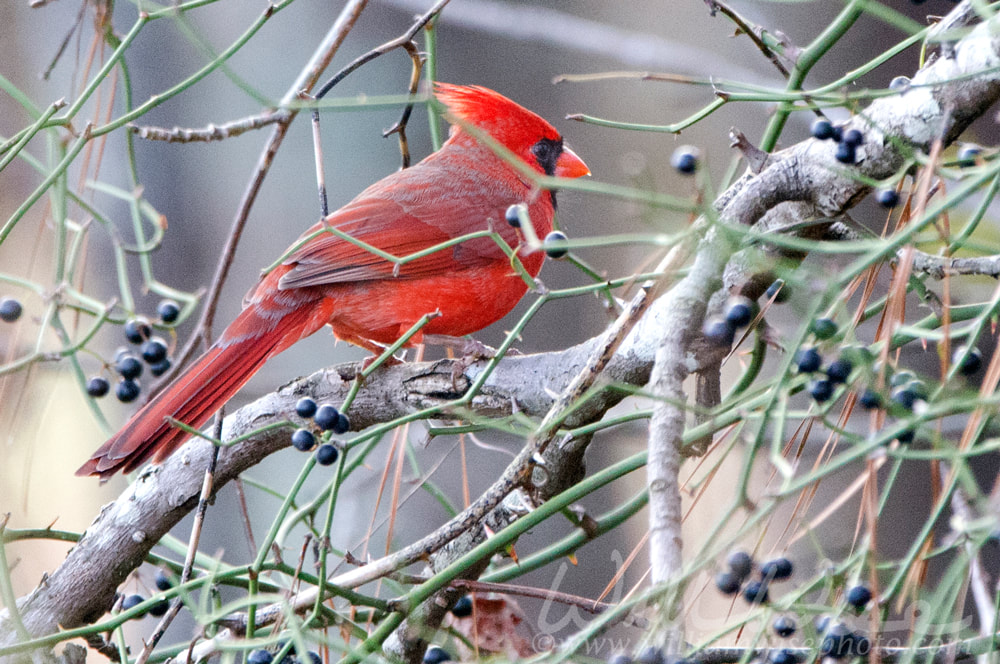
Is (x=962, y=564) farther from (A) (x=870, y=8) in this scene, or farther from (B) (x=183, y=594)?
(B) (x=183, y=594)

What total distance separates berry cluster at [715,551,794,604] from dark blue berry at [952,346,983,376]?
0.96ft

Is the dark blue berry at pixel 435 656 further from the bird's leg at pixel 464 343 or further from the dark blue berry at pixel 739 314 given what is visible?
the dark blue berry at pixel 739 314

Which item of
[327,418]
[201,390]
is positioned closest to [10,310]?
[201,390]

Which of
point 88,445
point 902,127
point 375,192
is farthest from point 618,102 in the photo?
point 902,127

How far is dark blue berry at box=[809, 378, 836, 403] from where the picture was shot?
1070 mm

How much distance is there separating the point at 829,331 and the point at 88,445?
357 centimetres

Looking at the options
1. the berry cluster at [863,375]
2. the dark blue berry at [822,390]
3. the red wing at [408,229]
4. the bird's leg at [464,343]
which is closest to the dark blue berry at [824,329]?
the berry cluster at [863,375]

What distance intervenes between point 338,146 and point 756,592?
322 centimetres

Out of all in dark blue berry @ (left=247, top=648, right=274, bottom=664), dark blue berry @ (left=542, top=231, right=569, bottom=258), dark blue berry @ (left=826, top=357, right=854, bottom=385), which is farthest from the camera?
dark blue berry @ (left=247, top=648, right=274, bottom=664)

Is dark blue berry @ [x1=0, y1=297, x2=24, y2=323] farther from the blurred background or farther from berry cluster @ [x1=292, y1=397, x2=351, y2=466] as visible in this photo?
the blurred background

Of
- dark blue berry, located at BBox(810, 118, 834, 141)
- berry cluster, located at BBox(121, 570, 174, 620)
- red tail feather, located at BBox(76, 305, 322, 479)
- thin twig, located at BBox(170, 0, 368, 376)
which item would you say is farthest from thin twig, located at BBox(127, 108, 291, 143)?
dark blue berry, located at BBox(810, 118, 834, 141)

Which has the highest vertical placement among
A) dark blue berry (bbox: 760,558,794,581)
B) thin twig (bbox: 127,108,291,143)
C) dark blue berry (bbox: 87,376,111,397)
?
thin twig (bbox: 127,108,291,143)

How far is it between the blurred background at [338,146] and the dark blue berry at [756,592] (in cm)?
233

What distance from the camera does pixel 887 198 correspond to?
1152 millimetres
